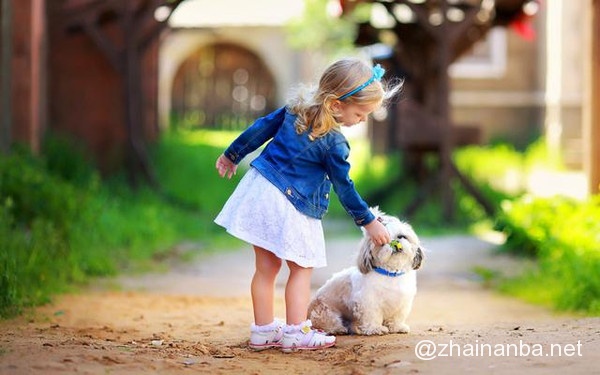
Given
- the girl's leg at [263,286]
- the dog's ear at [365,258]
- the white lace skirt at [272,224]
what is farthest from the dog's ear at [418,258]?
the girl's leg at [263,286]

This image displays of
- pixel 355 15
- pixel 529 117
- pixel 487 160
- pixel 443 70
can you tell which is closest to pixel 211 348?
pixel 443 70

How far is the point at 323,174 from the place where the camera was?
5.73 m

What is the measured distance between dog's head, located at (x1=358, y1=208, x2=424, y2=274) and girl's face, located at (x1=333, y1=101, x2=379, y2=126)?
0.52 metres

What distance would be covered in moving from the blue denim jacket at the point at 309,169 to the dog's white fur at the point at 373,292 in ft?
0.86

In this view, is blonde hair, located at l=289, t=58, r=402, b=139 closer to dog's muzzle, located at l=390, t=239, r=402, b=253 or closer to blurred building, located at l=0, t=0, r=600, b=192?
blurred building, located at l=0, t=0, r=600, b=192

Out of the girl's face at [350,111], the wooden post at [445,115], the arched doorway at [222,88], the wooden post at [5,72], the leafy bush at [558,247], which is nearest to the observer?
the girl's face at [350,111]

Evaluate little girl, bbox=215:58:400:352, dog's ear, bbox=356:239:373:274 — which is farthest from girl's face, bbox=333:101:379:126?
dog's ear, bbox=356:239:373:274

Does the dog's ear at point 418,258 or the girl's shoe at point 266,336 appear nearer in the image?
the girl's shoe at point 266,336

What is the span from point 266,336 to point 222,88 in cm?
2629

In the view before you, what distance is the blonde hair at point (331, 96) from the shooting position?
5.59 meters

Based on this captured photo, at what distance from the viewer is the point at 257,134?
19.2ft

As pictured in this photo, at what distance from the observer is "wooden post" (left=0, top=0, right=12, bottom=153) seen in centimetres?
1159

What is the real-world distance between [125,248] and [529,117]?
54.2 ft

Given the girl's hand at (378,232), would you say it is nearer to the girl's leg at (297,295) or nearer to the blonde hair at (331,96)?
the girl's leg at (297,295)
